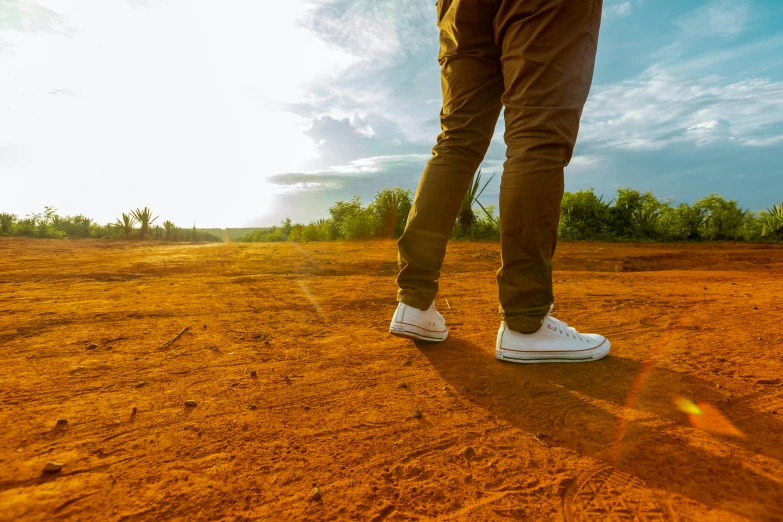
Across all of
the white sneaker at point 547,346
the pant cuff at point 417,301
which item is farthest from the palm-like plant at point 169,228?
the white sneaker at point 547,346

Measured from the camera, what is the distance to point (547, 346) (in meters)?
1.68

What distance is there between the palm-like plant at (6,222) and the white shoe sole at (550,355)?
12014 millimetres

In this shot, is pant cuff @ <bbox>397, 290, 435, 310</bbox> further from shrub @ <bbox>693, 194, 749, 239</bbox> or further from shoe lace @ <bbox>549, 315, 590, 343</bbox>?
shrub @ <bbox>693, 194, 749, 239</bbox>

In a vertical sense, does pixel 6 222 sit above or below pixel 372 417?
above

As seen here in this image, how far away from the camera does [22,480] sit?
→ 92 cm

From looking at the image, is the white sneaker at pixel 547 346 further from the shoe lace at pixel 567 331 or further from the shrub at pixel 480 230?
the shrub at pixel 480 230

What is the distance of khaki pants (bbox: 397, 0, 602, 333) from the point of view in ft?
5.17

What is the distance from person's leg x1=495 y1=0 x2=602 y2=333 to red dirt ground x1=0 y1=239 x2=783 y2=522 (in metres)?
0.37

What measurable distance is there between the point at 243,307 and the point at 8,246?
6.60 metres

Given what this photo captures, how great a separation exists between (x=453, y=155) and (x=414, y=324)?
2.38 ft

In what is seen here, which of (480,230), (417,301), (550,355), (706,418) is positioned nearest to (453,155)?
(417,301)

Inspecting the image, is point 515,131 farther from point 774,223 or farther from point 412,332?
point 774,223

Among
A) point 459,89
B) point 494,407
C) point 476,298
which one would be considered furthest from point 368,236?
point 494,407

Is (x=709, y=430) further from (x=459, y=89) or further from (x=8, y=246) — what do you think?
(x=8, y=246)
